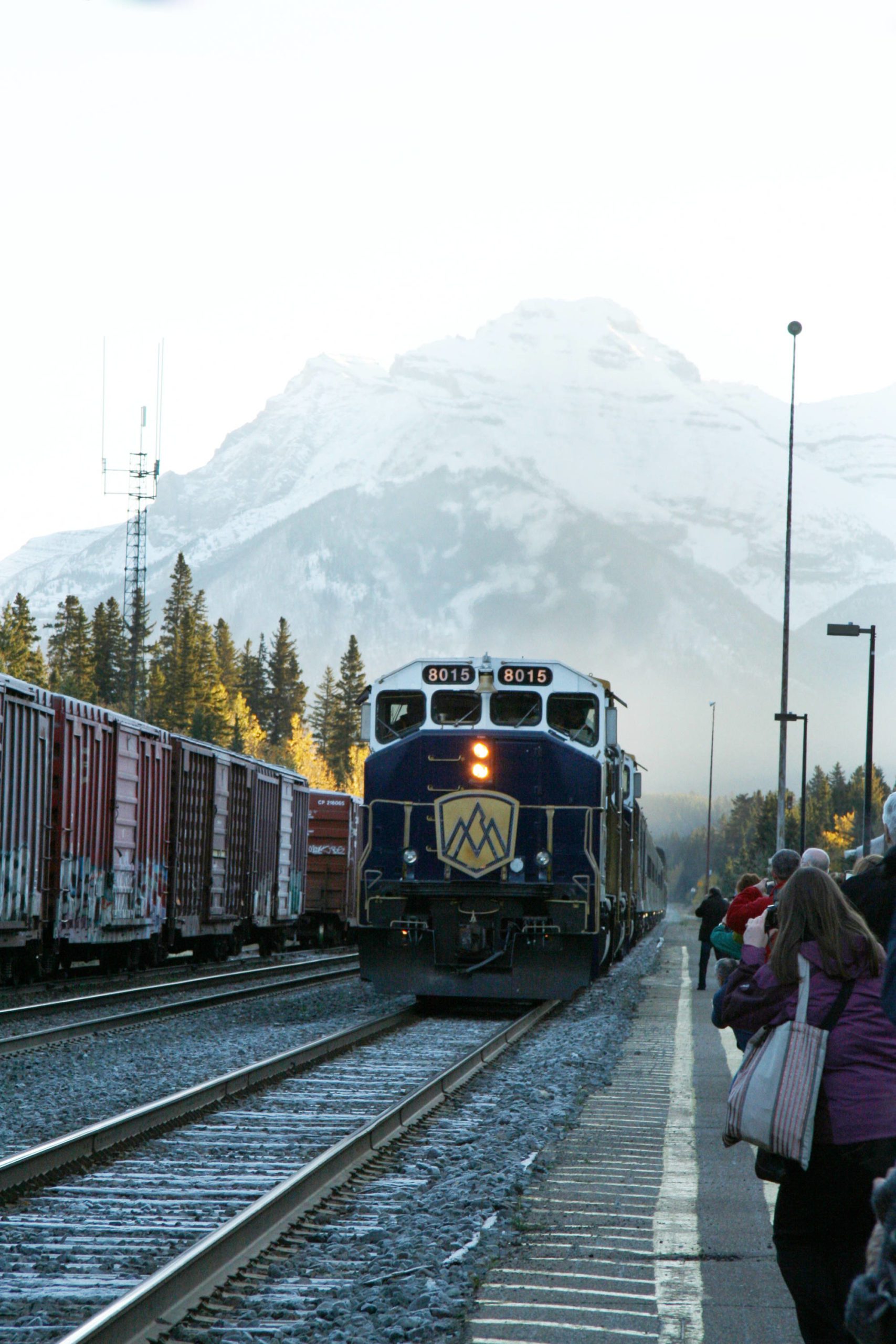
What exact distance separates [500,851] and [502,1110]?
6908 millimetres

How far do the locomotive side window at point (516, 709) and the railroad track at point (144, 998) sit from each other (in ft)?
17.3

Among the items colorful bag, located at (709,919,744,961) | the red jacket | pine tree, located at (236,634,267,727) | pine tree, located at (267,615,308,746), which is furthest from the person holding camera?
pine tree, located at (267,615,308,746)

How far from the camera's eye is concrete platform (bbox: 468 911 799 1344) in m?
6.22

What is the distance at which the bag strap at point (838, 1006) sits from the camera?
4855mm

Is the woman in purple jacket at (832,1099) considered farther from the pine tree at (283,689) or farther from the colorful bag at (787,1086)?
the pine tree at (283,689)

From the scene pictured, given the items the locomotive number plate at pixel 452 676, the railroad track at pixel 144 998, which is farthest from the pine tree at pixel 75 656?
the locomotive number plate at pixel 452 676

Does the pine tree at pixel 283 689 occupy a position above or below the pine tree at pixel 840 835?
above

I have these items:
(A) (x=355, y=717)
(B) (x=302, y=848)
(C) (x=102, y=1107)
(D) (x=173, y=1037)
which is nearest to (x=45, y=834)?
(D) (x=173, y=1037)

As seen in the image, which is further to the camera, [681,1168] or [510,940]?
[510,940]

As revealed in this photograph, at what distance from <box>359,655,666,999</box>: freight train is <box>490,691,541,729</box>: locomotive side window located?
0.06 ft

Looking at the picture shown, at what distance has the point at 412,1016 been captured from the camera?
19.6 metres

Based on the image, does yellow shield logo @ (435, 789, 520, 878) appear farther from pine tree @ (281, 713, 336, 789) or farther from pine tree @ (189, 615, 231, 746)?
pine tree @ (281, 713, 336, 789)

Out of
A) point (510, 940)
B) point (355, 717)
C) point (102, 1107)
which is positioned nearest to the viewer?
point (102, 1107)

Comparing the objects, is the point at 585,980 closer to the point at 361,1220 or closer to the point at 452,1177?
the point at 452,1177
